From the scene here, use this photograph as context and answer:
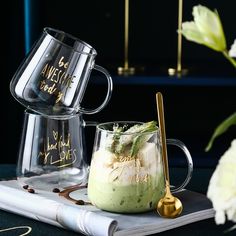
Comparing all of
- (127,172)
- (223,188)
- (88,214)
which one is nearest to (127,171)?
(127,172)

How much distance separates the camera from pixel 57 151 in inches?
52.0

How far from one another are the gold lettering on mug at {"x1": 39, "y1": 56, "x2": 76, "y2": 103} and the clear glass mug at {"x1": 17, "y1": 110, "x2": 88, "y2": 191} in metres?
0.05

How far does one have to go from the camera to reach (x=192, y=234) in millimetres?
1131

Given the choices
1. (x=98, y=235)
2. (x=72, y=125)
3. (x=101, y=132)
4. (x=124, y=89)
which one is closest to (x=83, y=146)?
(x=72, y=125)

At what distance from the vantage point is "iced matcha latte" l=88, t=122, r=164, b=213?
118cm

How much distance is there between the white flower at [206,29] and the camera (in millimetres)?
772

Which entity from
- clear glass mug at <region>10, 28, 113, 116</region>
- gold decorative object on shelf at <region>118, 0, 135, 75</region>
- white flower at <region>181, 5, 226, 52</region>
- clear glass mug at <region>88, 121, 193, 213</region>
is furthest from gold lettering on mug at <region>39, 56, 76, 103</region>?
gold decorative object on shelf at <region>118, 0, 135, 75</region>

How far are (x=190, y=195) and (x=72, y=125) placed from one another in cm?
24

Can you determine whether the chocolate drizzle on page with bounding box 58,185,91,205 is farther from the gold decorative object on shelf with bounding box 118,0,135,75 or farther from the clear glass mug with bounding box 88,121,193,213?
the gold decorative object on shelf with bounding box 118,0,135,75

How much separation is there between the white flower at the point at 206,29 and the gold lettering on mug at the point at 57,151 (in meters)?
0.57

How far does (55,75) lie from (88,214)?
299 millimetres

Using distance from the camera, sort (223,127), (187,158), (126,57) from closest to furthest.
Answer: (223,127)
(187,158)
(126,57)

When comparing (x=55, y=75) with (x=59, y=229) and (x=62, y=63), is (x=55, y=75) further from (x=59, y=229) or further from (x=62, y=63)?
(x=59, y=229)

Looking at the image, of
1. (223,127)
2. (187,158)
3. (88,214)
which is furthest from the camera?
(187,158)
